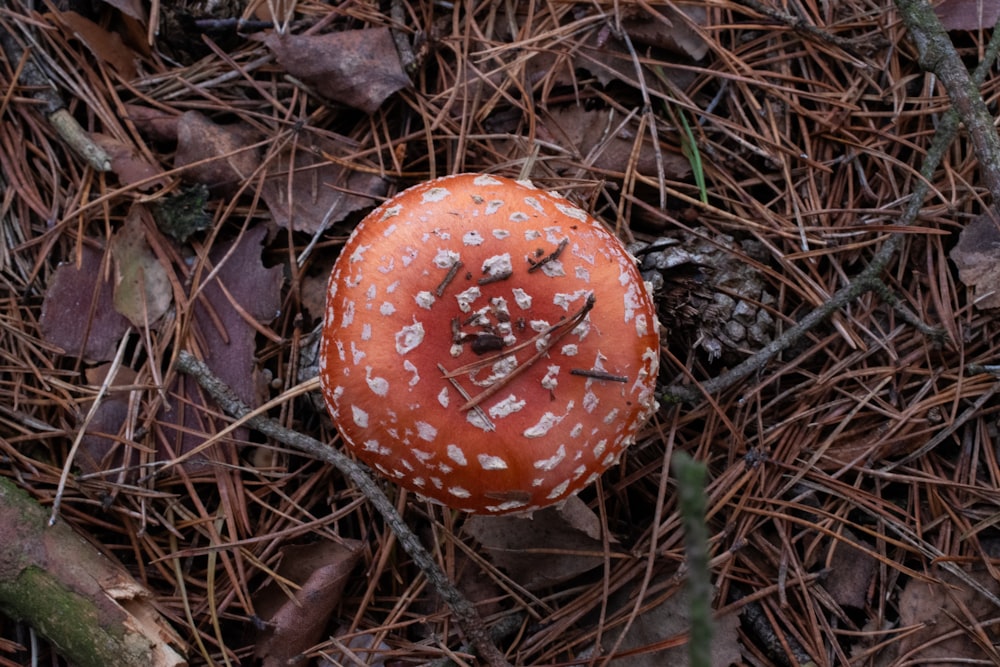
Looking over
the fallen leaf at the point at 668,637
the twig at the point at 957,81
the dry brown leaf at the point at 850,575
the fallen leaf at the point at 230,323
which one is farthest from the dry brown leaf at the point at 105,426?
the twig at the point at 957,81

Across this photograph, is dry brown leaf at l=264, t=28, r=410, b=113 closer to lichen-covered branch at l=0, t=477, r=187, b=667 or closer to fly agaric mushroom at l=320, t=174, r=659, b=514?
fly agaric mushroom at l=320, t=174, r=659, b=514

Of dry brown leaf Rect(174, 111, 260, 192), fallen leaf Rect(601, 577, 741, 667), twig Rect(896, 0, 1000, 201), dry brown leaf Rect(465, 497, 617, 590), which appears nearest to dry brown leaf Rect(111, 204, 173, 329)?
dry brown leaf Rect(174, 111, 260, 192)

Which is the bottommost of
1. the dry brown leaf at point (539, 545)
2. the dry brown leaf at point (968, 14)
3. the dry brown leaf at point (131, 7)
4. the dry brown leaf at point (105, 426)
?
the dry brown leaf at point (539, 545)

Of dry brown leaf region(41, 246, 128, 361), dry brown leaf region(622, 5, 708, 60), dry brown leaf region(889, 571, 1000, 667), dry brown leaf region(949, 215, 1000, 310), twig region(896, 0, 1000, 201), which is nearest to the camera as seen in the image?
twig region(896, 0, 1000, 201)

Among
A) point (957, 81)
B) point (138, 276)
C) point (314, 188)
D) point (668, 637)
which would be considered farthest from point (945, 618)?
point (138, 276)

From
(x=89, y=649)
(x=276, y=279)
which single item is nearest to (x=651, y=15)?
(x=276, y=279)

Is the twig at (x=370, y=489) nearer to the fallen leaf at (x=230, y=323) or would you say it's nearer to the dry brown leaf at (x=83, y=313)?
the fallen leaf at (x=230, y=323)

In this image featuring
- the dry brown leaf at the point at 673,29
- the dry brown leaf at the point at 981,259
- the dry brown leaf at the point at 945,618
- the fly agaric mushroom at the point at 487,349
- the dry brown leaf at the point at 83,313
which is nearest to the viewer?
the fly agaric mushroom at the point at 487,349

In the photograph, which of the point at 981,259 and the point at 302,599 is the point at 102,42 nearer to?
the point at 302,599

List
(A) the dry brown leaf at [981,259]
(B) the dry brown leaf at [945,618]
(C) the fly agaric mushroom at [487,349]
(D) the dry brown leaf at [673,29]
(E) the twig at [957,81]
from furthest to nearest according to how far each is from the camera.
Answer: (D) the dry brown leaf at [673,29]
(A) the dry brown leaf at [981,259]
(B) the dry brown leaf at [945,618]
(E) the twig at [957,81]
(C) the fly agaric mushroom at [487,349]
